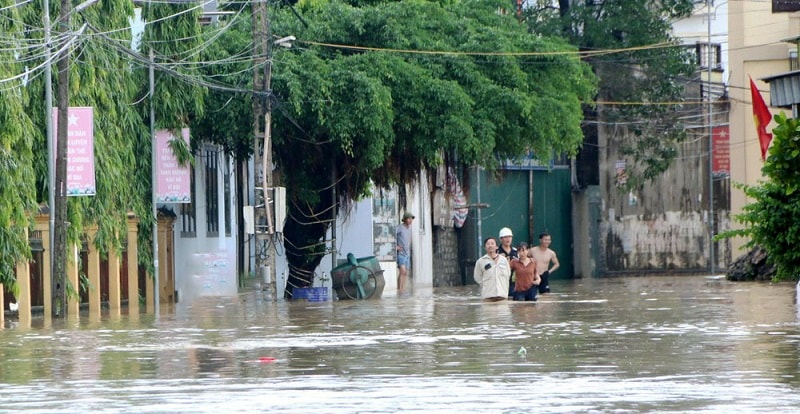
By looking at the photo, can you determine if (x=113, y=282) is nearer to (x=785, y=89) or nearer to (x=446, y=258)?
(x=785, y=89)

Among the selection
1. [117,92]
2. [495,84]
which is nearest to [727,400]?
[117,92]

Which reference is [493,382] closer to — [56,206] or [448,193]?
[56,206]

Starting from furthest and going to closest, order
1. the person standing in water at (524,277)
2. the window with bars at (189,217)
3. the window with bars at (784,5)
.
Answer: the window with bars at (784,5), the window with bars at (189,217), the person standing in water at (524,277)

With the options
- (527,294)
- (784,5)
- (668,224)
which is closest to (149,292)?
(527,294)

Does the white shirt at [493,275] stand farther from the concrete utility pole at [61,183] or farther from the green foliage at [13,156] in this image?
the green foliage at [13,156]

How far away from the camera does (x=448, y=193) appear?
1494 inches

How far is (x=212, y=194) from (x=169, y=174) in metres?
8.26

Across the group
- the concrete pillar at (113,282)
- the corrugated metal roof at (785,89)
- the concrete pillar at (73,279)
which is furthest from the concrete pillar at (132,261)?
the corrugated metal roof at (785,89)

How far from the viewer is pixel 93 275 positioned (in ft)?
100

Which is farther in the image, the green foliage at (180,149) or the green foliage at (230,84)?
the green foliage at (230,84)

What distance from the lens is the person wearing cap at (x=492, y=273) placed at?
28188 mm

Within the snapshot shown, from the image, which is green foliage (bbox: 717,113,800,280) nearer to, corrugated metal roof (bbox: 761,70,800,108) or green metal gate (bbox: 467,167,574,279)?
corrugated metal roof (bbox: 761,70,800,108)

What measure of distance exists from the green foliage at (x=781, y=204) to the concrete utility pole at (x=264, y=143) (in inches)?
644

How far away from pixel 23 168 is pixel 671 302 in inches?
445
